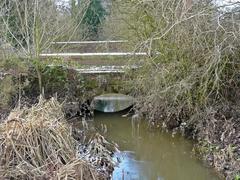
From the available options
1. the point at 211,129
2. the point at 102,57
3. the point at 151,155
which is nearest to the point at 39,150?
the point at 151,155

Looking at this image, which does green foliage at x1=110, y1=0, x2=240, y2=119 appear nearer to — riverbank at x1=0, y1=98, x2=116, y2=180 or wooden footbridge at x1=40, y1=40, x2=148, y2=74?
wooden footbridge at x1=40, y1=40, x2=148, y2=74

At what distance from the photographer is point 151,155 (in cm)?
984

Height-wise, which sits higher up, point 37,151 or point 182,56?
point 182,56

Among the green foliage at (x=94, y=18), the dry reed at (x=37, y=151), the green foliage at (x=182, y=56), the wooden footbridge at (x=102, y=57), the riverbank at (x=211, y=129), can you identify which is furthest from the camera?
the green foliage at (x=94, y=18)

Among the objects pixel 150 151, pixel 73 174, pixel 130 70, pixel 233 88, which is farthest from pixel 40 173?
pixel 130 70

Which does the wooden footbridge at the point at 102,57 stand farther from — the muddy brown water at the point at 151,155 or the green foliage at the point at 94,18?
the green foliage at the point at 94,18

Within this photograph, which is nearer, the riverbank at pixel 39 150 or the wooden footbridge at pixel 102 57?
the riverbank at pixel 39 150

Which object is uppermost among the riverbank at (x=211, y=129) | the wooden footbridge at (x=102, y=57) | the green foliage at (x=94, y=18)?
the green foliage at (x=94, y=18)

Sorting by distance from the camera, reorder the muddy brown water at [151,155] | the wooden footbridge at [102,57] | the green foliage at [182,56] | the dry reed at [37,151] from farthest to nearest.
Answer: the wooden footbridge at [102,57]
the green foliage at [182,56]
the muddy brown water at [151,155]
the dry reed at [37,151]

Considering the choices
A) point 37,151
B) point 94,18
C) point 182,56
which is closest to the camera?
point 37,151

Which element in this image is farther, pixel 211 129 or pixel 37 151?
pixel 211 129

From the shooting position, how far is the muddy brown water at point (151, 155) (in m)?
8.47

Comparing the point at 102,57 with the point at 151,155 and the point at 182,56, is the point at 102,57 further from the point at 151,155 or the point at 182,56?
the point at 151,155

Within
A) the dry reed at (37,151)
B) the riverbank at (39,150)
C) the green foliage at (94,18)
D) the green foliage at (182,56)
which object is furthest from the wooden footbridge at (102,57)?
the dry reed at (37,151)
